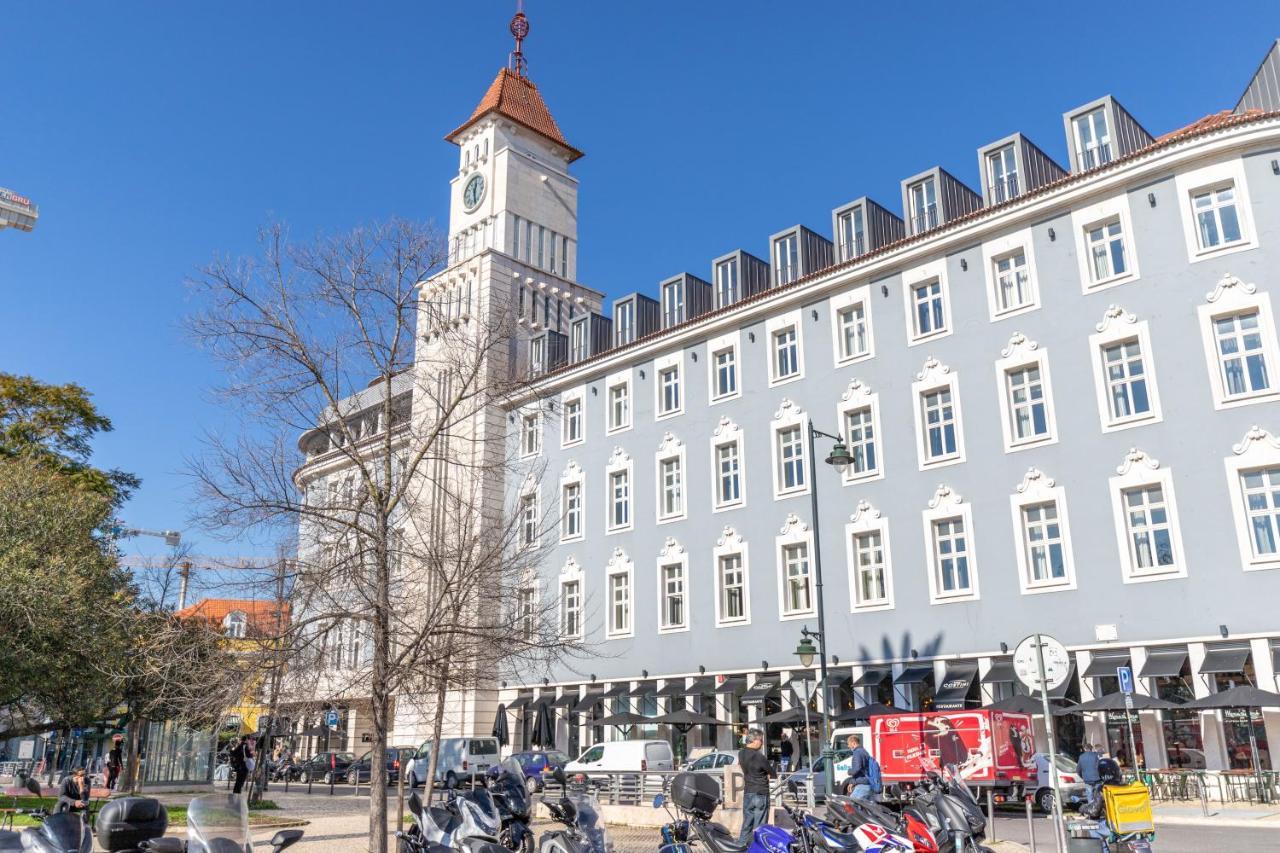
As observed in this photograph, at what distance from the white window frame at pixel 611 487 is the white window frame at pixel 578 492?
3.98 feet

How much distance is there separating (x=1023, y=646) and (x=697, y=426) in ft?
80.0

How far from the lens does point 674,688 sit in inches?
1363

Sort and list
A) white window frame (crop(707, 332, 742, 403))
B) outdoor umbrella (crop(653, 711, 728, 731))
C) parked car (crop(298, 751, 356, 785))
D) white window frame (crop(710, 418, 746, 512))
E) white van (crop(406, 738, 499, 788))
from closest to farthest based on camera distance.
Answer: outdoor umbrella (crop(653, 711, 728, 731))
white van (crop(406, 738, 499, 788))
white window frame (crop(710, 418, 746, 512))
white window frame (crop(707, 332, 742, 403))
parked car (crop(298, 751, 356, 785))

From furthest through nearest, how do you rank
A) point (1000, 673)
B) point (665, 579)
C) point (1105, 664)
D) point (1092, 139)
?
point (665, 579) < point (1092, 139) < point (1000, 673) < point (1105, 664)

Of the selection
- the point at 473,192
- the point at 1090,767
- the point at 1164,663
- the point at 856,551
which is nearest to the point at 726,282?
the point at 856,551

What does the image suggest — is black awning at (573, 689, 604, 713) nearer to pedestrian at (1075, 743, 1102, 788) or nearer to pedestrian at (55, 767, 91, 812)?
pedestrian at (55, 767, 91, 812)

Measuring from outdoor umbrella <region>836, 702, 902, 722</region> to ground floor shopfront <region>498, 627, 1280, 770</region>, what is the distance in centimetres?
38

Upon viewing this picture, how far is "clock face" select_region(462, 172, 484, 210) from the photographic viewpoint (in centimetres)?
5041

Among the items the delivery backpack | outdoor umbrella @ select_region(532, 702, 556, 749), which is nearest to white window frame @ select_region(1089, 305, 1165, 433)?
the delivery backpack

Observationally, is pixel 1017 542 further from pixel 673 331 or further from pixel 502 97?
pixel 502 97

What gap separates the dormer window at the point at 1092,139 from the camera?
28797 mm

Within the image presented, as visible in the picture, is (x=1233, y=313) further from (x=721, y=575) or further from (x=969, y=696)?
(x=721, y=575)

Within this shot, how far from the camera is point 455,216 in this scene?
51750 millimetres

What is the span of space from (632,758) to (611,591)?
9230mm
